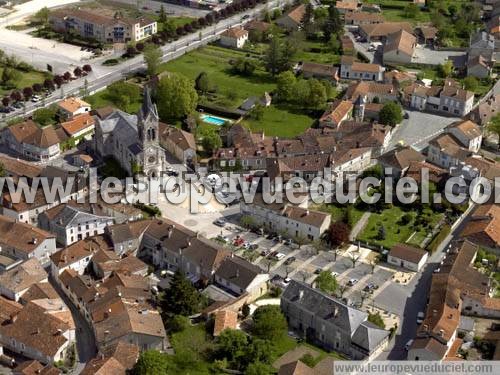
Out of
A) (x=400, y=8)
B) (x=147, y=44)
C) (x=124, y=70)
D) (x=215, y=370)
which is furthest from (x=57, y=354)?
(x=400, y=8)

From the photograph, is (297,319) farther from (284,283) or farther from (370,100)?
(370,100)

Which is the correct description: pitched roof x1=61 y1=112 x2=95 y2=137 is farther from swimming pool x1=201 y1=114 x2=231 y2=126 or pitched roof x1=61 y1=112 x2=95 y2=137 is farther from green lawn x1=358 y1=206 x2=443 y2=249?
green lawn x1=358 y1=206 x2=443 y2=249

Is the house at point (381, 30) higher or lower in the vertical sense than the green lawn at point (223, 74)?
higher

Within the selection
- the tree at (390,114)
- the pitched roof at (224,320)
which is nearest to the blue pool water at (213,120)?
the tree at (390,114)

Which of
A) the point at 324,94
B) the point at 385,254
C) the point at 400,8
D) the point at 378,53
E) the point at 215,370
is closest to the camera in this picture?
the point at 215,370

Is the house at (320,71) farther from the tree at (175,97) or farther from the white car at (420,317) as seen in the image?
the white car at (420,317)

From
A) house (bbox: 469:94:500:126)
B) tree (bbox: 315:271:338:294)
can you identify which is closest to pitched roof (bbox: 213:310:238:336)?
tree (bbox: 315:271:338:294)
